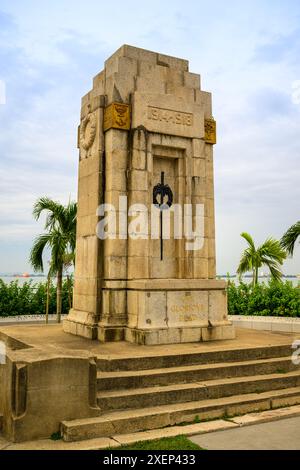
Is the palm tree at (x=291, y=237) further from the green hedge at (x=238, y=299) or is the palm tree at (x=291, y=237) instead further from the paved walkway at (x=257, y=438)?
the paved walkway at (x=257, y=438)

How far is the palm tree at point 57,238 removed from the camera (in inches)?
708

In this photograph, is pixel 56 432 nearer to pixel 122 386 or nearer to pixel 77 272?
pixel 122 386

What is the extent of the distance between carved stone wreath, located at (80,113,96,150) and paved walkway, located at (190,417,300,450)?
7800 millimetres

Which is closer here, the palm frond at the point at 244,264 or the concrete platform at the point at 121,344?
the concrete platform at the point at 121,344

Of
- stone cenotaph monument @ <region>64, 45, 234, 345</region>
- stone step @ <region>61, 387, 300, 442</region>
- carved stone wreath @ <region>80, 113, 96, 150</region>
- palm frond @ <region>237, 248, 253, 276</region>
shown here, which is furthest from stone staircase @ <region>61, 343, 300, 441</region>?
palm frond @ <region>237, 248, 253, 276</region>

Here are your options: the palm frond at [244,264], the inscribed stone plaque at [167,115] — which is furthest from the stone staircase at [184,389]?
the palm frond at [244,264]

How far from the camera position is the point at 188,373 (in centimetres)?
832

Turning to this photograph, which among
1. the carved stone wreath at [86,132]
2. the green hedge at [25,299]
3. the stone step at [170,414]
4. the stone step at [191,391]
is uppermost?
the carved stone wreath at [86,132]

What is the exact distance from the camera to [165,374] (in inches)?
319

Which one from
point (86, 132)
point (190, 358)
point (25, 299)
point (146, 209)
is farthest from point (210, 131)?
point (25, 299)

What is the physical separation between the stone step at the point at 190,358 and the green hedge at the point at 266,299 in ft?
30.4

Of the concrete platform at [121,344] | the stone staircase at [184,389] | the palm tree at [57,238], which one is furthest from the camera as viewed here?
the palm tree at [57,238]
